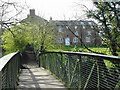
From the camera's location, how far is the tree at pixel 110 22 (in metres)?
5.12

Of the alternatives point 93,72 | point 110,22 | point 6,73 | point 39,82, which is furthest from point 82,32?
point 6,73

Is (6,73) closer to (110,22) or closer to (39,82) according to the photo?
(39,82)

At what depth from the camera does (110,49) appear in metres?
5.41

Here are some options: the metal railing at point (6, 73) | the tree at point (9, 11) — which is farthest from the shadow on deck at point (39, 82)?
the tree at point (9, 11)

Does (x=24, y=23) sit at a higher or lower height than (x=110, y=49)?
higher

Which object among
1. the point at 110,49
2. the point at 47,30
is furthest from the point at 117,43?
the point at 47,30

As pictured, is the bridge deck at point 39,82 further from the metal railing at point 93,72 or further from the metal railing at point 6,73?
the metal railing at point 6,73

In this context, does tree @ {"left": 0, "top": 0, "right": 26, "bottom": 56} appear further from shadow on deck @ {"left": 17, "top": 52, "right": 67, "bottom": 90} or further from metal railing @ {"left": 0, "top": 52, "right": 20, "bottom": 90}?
metal railing @ {"left": 0, "top": 52, "right": 20, "bottom": 90}

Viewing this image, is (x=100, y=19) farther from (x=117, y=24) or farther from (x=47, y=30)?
(x=47, y=30)

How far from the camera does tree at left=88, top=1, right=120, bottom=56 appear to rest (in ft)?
16.8

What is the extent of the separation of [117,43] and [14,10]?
28.1 feet

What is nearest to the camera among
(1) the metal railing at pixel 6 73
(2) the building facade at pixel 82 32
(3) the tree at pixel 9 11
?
(1) the metal railing at pixel 6 73

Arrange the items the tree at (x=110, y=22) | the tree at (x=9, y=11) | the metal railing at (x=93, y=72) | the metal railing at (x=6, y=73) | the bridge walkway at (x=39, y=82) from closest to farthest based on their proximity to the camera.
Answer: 1. the metal railing at (x=6, y=73)
2. the metal railing at (x=93, y=72)
3. the bridge walkway at (x=39, y=82)
4. the tree at (x=110, y=22)
5. the tree at (x=9, y=11)

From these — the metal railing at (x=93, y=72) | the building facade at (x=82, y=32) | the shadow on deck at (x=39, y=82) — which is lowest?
the shadow on deck at (x=39, y=82)
